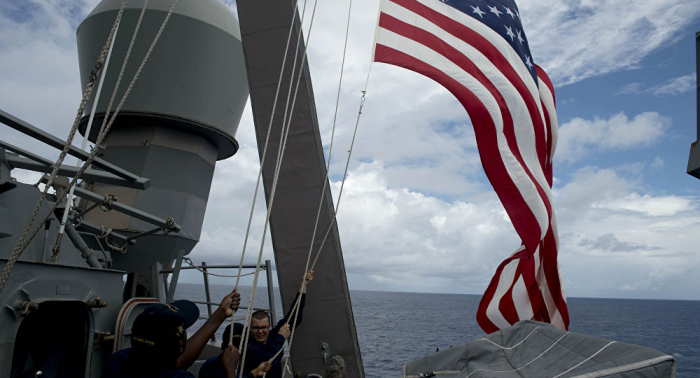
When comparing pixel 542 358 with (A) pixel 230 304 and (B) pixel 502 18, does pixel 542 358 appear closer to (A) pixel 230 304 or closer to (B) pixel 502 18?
(A) pixel 230 304

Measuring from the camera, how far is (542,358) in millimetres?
2768

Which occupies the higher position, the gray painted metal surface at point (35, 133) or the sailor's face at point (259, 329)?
the gray painted metal surface at point (35, 133)

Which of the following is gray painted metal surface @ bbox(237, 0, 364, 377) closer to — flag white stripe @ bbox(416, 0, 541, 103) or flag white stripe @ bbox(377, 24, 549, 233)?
flag white stripe @ bbox(377, 24, 549, 233)

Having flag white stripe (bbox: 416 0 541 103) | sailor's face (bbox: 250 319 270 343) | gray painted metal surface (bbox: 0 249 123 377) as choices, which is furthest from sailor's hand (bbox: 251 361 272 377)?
flag white stripe (bbox: 416 0 541 103)

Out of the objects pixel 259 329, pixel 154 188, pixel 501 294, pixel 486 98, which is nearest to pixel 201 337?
pixel 259 329

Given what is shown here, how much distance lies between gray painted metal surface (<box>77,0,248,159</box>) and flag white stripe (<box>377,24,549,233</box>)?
6453 millimetres

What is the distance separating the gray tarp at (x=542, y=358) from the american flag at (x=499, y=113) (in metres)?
1.97

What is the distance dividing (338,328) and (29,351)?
270 cm

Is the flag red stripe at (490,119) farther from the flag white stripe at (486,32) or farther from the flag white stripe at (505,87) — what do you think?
the flag white stripe at (486,32)

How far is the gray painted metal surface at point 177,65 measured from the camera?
10.3 metres

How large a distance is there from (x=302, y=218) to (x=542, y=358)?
2726mm

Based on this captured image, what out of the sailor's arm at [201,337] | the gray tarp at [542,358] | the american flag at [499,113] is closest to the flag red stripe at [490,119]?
the american flag at [499,113]

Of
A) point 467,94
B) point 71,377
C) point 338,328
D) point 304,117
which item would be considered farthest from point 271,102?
point 71,377

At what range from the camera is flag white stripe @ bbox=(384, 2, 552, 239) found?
528 centimetres
